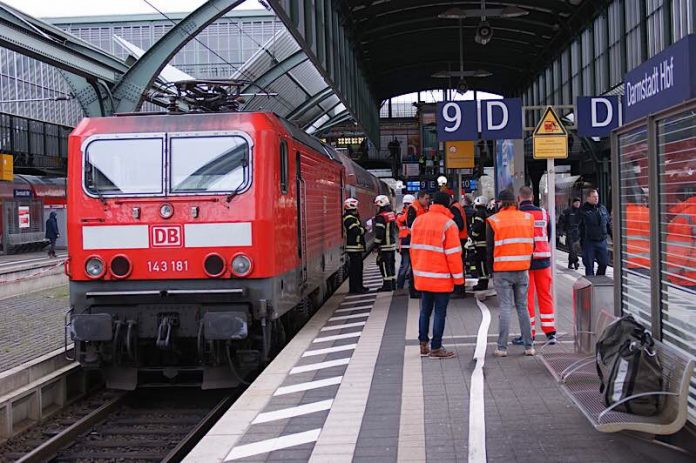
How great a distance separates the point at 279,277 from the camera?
9.20m

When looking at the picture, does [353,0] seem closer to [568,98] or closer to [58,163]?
[568,98]

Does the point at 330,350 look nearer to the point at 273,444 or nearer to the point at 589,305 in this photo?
the point at 589,305

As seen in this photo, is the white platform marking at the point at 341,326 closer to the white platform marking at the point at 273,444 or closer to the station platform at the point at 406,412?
the station platform at the point at 406,412

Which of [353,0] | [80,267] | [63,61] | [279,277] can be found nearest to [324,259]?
[279,277]

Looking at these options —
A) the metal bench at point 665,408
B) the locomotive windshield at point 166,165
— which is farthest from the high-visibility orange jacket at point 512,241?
the metal bench at point 665,408

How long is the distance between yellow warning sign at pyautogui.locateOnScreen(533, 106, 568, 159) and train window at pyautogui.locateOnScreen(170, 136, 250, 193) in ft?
12.5

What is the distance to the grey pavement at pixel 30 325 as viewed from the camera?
10500 millimetres

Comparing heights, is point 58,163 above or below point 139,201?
above

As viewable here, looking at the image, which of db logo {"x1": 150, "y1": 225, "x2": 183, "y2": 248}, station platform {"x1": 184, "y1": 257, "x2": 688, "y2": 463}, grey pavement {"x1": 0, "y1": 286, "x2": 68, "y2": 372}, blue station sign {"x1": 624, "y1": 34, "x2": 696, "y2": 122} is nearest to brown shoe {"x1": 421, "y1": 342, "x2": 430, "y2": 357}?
station platform {"x1": 184, "y1": 257, "x2": 688, "y2": 463}

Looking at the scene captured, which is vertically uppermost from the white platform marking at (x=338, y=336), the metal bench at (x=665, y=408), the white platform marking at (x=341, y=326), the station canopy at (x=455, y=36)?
the station canopy at (x=455, y=36)

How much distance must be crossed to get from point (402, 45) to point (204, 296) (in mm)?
24540

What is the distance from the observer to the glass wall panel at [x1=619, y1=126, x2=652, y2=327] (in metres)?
5.81

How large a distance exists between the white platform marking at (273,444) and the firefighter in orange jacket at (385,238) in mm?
9072

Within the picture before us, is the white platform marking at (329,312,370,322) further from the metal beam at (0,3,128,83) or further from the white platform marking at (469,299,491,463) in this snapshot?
the metal beam at (0,3,128,83)
